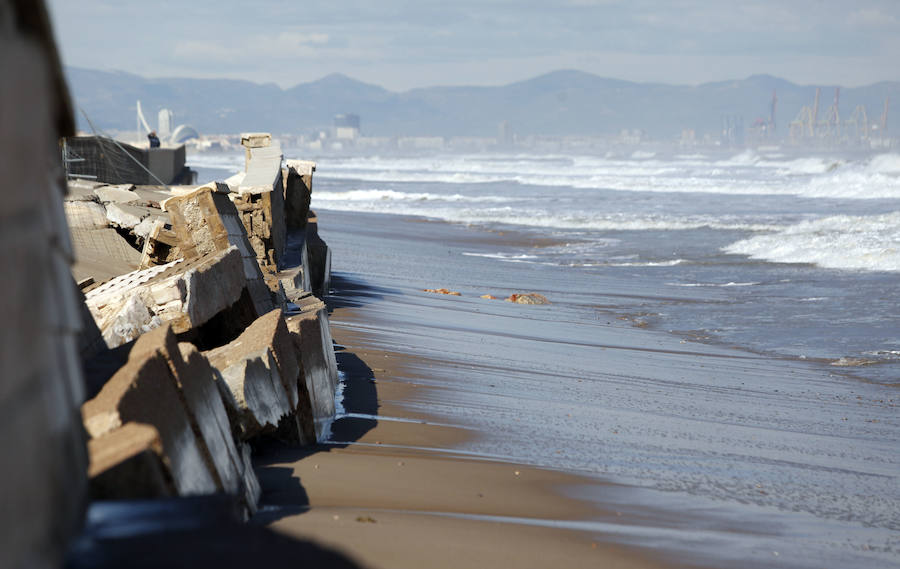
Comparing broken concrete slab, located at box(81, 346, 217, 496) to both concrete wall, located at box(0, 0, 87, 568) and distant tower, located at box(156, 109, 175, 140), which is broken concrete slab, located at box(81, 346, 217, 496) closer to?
concrete wall, located at box(0, 0, 87, 568)

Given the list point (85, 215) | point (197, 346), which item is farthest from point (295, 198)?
point (197, 346)

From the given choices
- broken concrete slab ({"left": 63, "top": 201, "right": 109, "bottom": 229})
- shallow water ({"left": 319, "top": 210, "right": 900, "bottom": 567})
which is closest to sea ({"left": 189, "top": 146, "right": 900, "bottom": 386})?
shallow water ({"left": 319, "top": 210, "right": 900, "bottom": 567})

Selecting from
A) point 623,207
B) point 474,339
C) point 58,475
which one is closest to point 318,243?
point 474,339

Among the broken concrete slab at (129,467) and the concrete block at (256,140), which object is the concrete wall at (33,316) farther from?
the concrete block at (256,140)

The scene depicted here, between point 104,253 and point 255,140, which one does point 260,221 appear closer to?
point 104,253

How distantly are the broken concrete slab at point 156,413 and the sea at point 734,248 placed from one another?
765cm

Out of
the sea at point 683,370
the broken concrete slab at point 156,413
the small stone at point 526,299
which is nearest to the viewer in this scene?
the broken concrete slab at point 156,413

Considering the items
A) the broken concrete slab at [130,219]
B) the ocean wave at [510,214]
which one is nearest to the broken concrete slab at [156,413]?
the broken concrete slab at [130,219]

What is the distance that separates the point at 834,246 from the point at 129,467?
1993 centimetres

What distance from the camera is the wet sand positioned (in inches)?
152

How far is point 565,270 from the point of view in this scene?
59.2 ft

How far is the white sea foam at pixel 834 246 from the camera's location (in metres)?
18.5

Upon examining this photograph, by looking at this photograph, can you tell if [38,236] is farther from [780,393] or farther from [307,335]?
[780,393]

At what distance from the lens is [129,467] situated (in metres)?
2.54
